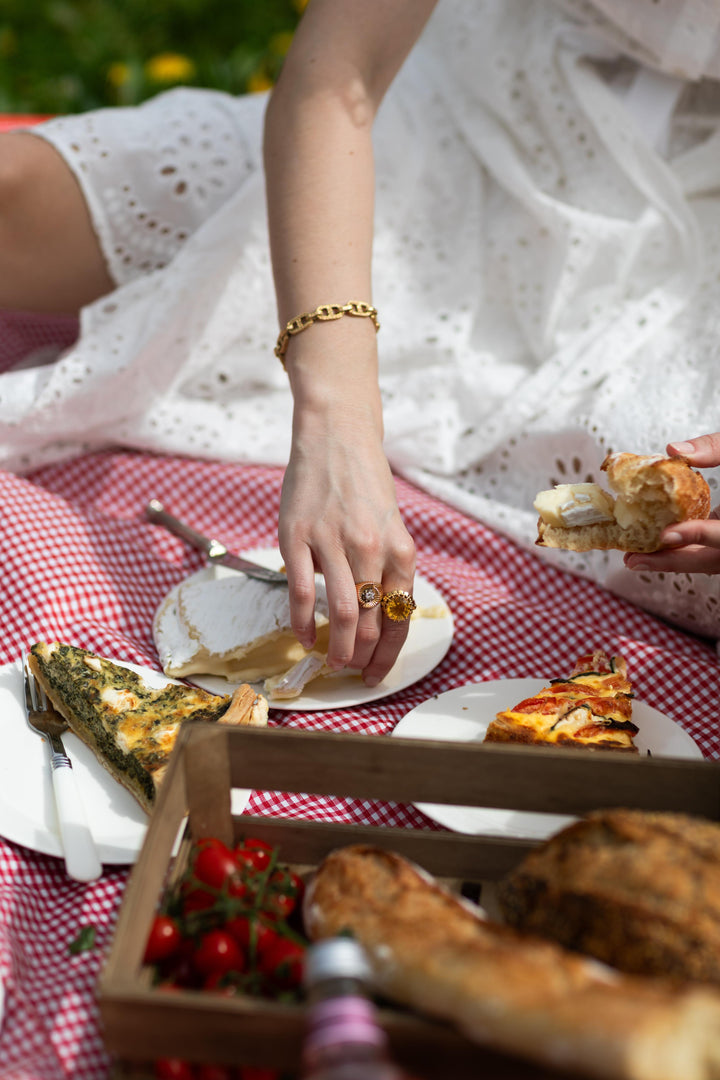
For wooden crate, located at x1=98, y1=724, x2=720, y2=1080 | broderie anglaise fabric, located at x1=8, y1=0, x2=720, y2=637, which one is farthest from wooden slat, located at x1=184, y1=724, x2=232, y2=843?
broderie anglaise fabric, located at x1=8, y1=0, x2=720, y2=637

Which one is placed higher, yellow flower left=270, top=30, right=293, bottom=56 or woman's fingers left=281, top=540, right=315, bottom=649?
yellow flower left=270, top=30, right=293, bottom=56

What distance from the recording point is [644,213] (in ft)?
7.43

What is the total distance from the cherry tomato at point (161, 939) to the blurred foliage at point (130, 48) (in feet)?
12.3

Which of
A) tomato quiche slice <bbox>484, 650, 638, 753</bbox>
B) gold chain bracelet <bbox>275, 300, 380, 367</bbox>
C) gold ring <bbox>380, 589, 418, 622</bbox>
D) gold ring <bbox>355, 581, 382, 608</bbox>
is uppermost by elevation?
gold chain bracelet <bbox>275, 300, 380, 367</bbox>

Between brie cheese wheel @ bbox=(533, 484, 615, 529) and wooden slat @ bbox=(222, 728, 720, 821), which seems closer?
wooden slat @ bbox=(222, 728, 720, 821)

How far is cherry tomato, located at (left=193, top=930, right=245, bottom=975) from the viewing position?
95 centimetres

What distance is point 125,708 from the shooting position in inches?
59.1

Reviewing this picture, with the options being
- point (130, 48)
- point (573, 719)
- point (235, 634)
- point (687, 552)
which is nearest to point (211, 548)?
point (235, 634)

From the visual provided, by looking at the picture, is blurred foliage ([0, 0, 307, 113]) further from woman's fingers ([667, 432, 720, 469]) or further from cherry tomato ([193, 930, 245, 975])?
cherry tomato ([193, 930, 245, 975])

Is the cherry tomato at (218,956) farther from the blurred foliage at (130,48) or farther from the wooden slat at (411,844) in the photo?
the blurred foliage at (130,48)

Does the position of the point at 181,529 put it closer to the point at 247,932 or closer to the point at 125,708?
the point at 125,708

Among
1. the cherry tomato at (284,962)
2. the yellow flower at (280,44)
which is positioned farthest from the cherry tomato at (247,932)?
the yellow flower at (280,44)

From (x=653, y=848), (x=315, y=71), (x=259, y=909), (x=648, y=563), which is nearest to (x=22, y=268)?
(x=315, y=71)

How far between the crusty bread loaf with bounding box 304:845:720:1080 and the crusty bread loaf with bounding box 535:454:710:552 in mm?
732
